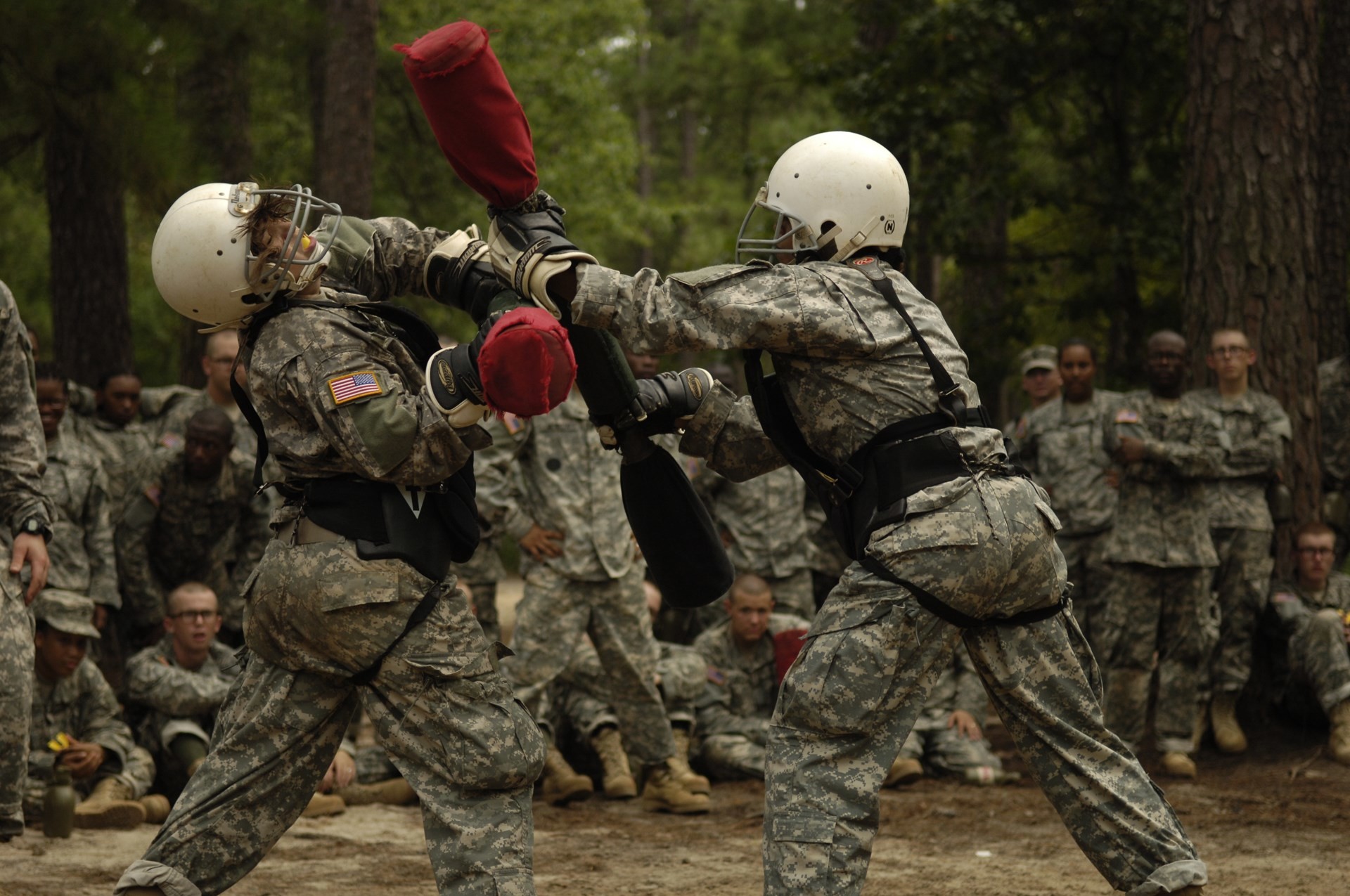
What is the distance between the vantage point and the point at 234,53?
31.1 feet

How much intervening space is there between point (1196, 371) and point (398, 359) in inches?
251

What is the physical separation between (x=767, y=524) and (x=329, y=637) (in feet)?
16.2

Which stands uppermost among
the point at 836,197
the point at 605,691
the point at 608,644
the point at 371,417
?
the point at 836,197

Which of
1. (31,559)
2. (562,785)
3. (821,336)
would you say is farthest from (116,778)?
(821,336)

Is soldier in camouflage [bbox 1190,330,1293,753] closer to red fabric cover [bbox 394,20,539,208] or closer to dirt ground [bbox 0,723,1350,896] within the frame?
dirt ground [bbox 0,723,1350,896]

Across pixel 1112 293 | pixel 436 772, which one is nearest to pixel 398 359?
pixel 436 772

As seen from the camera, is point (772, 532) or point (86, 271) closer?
point (772, 532)

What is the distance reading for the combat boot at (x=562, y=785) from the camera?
23.8 feet

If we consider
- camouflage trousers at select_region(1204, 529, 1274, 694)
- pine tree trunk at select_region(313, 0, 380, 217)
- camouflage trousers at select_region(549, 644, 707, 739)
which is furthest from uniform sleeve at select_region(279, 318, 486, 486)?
pine tree trunk at select_region(313, 0, 380, 217)

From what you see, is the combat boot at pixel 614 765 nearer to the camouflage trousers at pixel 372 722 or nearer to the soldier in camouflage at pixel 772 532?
the soldier in camouflage at pixel 772 532

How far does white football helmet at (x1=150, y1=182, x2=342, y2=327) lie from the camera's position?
13.0 ft

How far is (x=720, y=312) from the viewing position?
154 inches

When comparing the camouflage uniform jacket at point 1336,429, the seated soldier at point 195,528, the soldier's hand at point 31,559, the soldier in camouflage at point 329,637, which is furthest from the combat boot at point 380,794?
the camouflage uniform jacket at point 1336,429

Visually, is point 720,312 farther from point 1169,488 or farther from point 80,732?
point 1169,488
